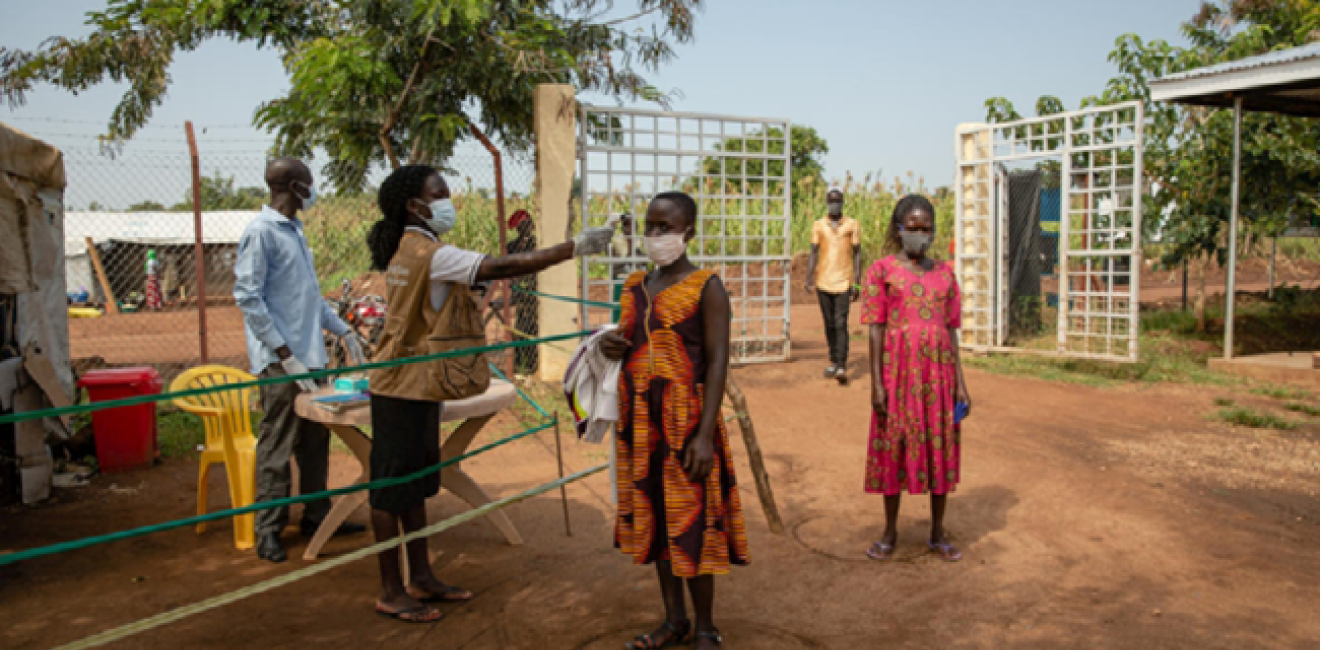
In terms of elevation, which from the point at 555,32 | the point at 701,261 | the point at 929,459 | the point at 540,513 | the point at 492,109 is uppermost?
the point at 555,32

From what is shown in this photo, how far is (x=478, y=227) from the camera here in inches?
420

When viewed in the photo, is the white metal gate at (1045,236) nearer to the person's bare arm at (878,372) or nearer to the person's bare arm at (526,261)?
the person's bare arm at (878,372)

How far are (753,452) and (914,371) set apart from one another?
2.59 ft

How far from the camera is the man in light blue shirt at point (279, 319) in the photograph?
4.07 meters

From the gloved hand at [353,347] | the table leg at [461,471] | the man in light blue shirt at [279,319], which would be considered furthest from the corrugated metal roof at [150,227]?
the table leg at [461,471]

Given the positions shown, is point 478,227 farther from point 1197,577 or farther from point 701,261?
point 1197,577

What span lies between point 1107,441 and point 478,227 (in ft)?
23.6

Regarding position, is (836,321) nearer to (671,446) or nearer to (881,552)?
(881,552)

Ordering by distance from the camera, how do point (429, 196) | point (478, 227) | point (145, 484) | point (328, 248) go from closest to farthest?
point (429, 196), point (145, 484), point (328, 248), point (478, 227)

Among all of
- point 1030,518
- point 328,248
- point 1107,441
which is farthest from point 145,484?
point 1107,441

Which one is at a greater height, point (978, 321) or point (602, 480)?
point (978, 321)

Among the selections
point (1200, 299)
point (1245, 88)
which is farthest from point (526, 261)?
point (1200, 299)

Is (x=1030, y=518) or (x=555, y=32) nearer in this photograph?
(x=1030, y=518)

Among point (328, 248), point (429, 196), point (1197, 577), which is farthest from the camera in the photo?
point (328, 248)
